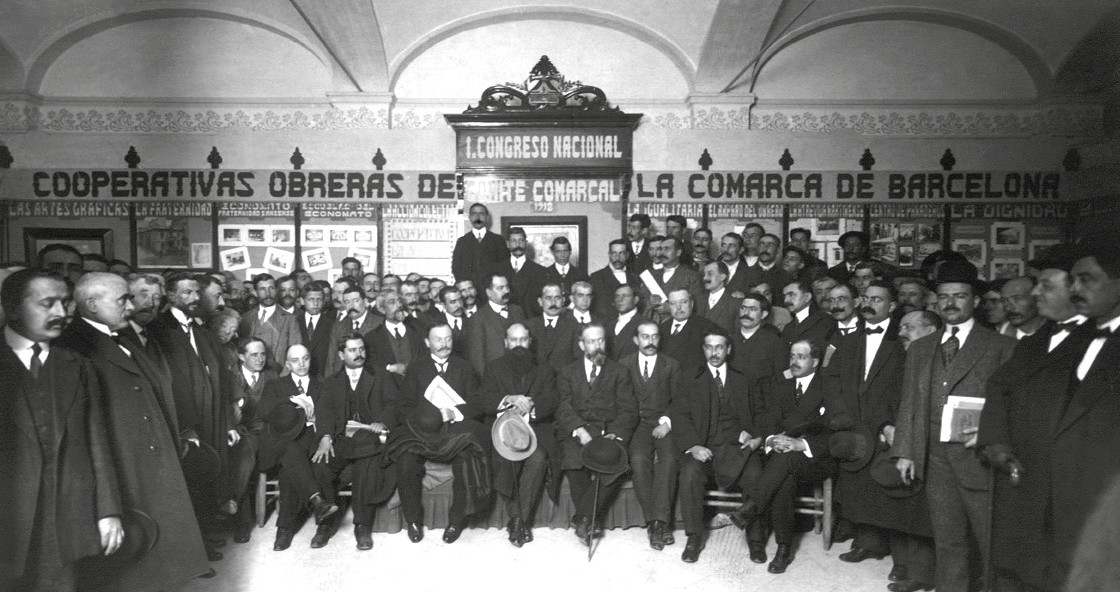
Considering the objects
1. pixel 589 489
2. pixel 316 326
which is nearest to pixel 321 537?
pixel 589 489

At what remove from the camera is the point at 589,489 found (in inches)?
195

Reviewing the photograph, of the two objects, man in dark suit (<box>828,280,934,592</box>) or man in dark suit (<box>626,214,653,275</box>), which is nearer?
man in dark suit (<box>828,280,934,592</box>)

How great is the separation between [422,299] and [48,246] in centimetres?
457

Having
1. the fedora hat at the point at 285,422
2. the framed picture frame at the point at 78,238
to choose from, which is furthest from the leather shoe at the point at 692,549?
the framed picture frame at the point at 78,238

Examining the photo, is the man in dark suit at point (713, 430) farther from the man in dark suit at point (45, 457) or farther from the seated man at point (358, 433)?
the man in dark suit at point (45, 457)

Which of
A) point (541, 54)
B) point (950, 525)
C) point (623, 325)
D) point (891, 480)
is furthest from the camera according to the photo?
point (541, 54)

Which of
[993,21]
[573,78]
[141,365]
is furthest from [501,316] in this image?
[993,21]

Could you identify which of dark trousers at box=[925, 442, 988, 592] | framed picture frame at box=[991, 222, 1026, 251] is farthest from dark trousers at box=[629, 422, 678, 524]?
framed picture frame at box=[991, 222, 1026, 251]

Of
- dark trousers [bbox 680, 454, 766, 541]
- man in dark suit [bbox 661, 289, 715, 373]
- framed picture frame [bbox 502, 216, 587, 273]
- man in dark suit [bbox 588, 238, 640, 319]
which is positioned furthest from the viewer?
framed picture frame [bbox 502, 216, 587, 273]

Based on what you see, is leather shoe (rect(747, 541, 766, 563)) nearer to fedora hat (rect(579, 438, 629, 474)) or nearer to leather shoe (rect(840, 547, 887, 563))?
leather shoe (rect(840, 547, 887, 563))

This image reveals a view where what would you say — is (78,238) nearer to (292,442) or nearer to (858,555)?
(292,442)

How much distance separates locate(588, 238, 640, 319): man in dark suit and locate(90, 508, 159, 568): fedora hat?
457 cm

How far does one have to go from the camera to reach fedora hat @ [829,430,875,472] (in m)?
4.38

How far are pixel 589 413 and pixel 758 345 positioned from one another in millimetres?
1368
